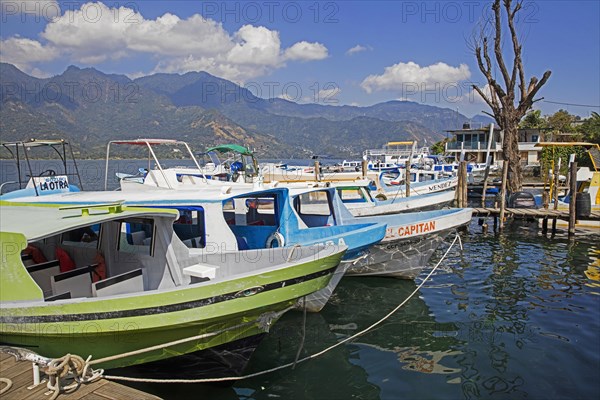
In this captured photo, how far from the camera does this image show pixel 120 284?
7.35 meters

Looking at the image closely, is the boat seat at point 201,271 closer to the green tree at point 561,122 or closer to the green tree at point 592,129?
the green tree at point 592,129

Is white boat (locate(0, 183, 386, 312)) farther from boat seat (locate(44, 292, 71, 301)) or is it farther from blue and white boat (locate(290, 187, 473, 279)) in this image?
boat seat (locate(44, 292, 71, 301))

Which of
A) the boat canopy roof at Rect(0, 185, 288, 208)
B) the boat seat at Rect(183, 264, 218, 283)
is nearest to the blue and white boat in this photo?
the boat canopy roof at Rect(0, 185, 288, 208)

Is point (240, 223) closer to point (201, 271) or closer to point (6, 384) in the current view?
point (201, 271)

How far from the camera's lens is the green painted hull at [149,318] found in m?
6.05

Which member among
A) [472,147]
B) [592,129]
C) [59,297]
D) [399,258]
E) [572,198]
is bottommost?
[399,258]

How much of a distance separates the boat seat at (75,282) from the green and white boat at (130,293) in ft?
0.05

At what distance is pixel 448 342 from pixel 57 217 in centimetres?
764

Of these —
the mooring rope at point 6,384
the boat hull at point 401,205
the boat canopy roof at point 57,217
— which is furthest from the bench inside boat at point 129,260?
the boat hull at point 401,205

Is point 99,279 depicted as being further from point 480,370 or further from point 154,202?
point 480,370

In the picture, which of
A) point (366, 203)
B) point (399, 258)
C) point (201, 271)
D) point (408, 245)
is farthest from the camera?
point (366, 203)

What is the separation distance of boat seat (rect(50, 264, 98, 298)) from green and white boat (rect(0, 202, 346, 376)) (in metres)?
0.02

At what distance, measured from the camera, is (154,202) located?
9148 millimetres

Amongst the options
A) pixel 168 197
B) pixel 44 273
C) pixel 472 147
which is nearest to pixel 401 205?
pixel 168 197
